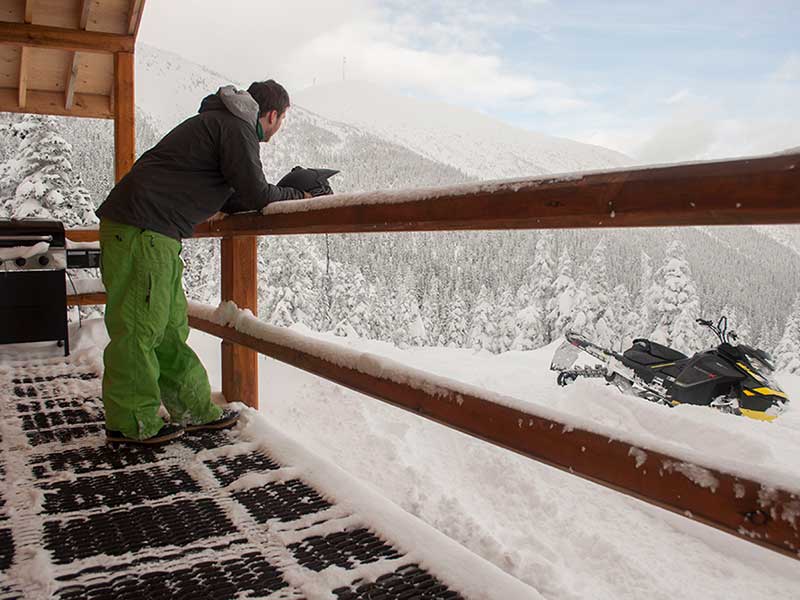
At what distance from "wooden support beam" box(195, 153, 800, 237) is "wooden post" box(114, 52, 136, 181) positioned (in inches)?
225

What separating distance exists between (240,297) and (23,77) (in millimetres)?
6011

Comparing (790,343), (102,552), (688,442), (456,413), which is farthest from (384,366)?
(790,343)

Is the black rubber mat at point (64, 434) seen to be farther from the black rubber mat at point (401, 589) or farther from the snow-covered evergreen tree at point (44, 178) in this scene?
the snow-covered evergreen tree at point (44, 178)

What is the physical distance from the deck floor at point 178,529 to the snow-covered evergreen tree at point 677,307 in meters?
19.5

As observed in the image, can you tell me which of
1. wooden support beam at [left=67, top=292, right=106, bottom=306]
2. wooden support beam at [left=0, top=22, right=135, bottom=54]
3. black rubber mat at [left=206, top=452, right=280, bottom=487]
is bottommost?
black rubber mat at [left=206, top=452, right=280, bottom=487]

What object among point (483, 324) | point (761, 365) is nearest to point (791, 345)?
point (483, 324)

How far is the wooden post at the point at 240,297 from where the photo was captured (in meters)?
3.00

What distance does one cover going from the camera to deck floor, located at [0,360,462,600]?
1.53 meters

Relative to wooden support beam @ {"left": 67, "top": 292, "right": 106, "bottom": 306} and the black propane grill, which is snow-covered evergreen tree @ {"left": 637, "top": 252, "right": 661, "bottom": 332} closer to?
wooden support beam @ {"left": 67, "top": 292, "right": 106, "bottom": 306}

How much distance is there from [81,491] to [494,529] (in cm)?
339

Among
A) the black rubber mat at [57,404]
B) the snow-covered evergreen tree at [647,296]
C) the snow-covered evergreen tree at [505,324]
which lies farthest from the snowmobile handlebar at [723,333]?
the snow-covered evergreen tree at [505,324]

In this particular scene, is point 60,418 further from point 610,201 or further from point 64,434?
point 610,201

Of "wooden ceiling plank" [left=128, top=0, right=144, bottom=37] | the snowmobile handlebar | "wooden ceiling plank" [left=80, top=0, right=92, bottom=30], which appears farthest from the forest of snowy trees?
the snowmobile handlebar

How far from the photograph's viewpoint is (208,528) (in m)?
1.84
